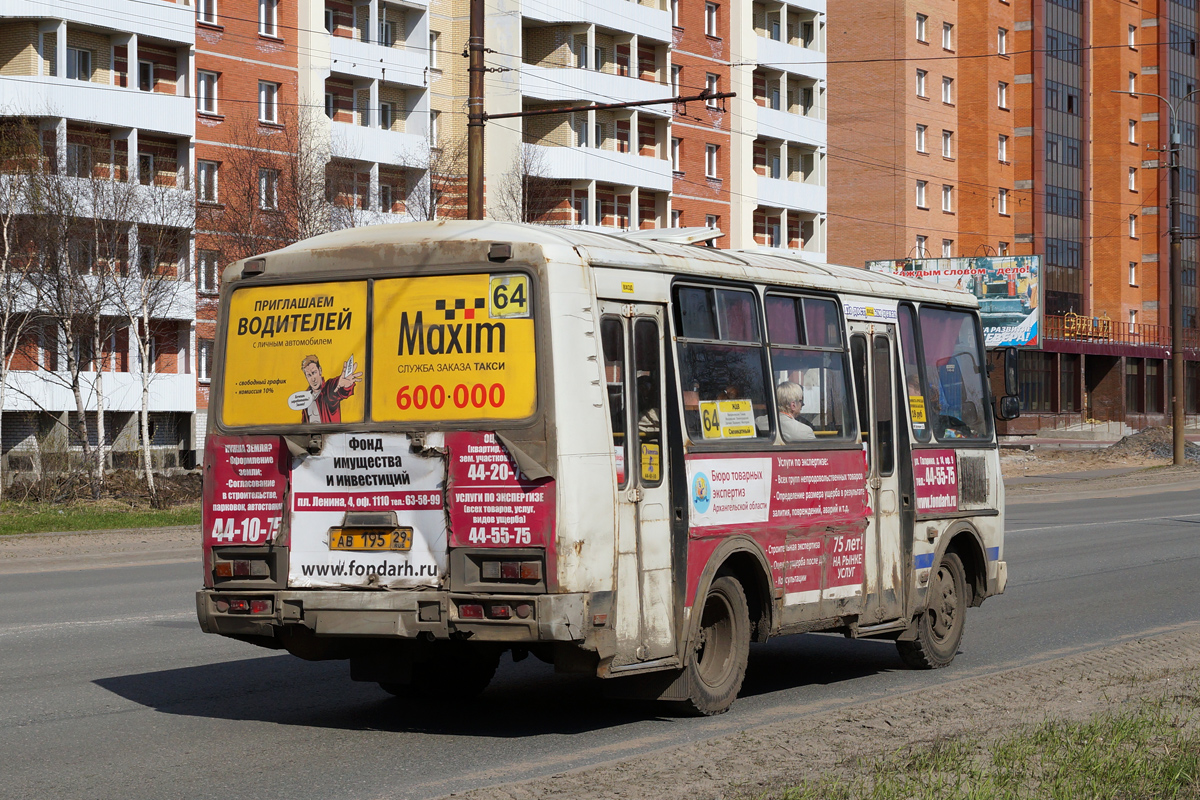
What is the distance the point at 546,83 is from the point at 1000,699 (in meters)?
52.1

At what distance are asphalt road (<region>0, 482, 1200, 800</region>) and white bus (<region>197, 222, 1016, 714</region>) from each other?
0.43 metres

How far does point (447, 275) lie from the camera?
859 centimetres

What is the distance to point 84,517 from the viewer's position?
91.5 ft

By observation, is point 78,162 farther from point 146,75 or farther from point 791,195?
point 791,195

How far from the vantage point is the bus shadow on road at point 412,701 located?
367 inches

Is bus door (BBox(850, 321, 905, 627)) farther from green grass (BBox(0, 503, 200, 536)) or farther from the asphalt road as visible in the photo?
green grass (BBox(0, 503, 200, 536))

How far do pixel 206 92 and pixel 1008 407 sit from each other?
43.1 meters

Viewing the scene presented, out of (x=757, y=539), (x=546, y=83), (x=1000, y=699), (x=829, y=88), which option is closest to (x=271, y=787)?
(x=757, y=539)

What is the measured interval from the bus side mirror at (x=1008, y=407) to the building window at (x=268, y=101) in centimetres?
4317

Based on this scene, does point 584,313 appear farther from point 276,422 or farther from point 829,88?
point 829,88

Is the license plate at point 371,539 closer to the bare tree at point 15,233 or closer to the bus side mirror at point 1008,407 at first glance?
the bus side mirror at point 1008,407

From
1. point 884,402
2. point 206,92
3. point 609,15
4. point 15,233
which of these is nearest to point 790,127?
point 609,15

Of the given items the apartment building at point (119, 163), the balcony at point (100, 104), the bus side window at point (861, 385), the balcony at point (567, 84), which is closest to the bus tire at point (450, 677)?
the bus side window at point (861, 385)

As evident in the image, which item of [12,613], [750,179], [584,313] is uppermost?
[750,179]
